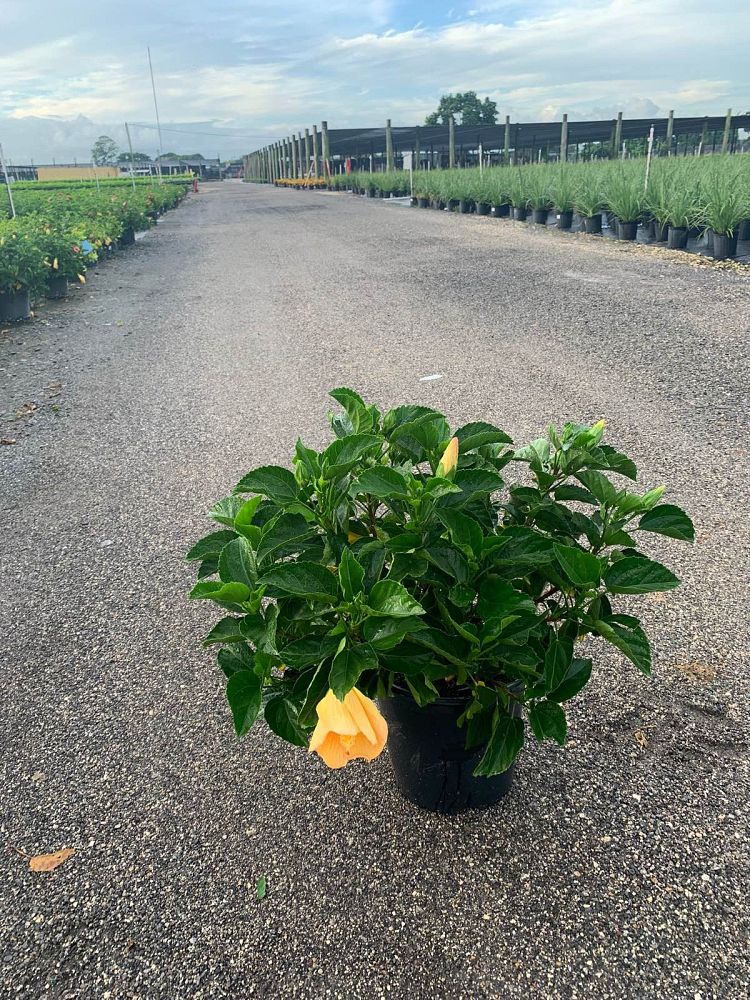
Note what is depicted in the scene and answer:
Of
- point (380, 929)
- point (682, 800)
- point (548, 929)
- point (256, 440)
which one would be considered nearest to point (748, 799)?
point (682, 800)

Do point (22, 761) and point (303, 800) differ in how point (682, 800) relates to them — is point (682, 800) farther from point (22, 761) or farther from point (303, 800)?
point (22, 761)

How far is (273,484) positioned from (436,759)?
30.9 inches

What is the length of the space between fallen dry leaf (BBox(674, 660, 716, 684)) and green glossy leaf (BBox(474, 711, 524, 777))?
1006mm

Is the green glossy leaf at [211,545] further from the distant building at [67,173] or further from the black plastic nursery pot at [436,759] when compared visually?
the distant building at [67,173]

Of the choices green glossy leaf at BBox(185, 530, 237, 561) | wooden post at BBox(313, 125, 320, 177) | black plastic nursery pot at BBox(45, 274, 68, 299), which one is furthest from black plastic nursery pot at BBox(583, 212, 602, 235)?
wooden post at BBox(313, 125, 320, 177)

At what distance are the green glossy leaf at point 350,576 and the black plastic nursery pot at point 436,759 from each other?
47 cm

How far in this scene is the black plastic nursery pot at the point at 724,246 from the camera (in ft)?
28.1

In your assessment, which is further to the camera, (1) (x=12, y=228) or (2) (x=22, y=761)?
(1) (x=12, y=228)

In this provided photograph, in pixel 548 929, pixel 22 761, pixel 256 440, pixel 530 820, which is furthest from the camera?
pixel 256 440

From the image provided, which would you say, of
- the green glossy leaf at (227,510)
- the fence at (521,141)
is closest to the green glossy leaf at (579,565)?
the green glossy leaf at (227,510)

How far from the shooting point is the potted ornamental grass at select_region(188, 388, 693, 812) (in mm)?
1118

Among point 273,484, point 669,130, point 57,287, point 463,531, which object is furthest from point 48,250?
point 669,130

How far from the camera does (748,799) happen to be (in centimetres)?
170

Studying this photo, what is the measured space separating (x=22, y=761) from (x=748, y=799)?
1904 mm
